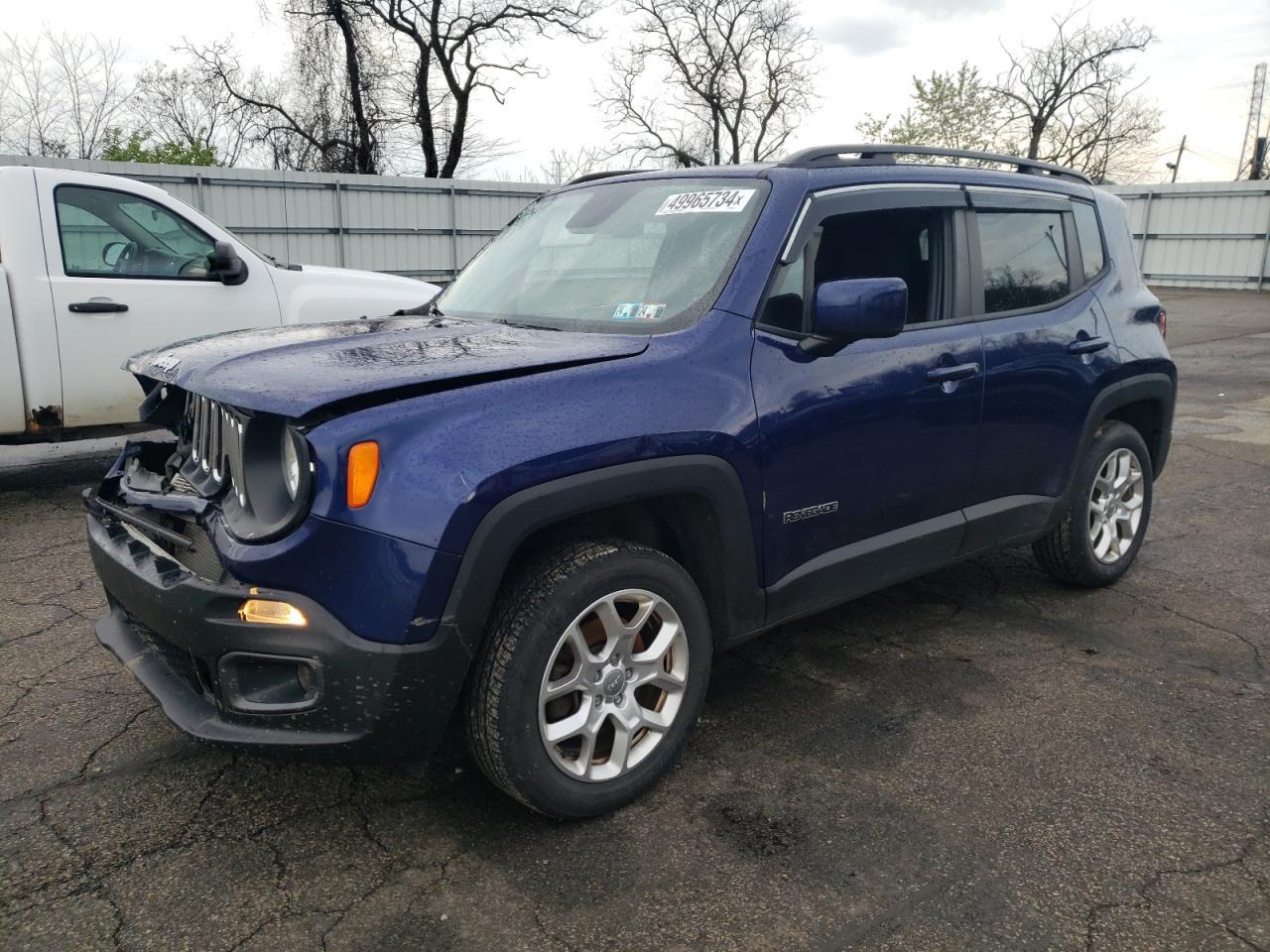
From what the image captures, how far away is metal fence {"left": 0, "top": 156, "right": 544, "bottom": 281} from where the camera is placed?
1722 centimetres

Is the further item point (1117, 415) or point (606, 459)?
point (1117, 415)

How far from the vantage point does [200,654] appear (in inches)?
93.0

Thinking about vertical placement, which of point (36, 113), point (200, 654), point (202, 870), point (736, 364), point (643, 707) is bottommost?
point (202, 870)

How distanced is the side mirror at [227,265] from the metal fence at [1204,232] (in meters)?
21.9

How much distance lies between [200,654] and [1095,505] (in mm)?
3702

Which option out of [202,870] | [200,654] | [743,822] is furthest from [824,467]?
[202,870]

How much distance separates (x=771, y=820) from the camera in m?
2.68

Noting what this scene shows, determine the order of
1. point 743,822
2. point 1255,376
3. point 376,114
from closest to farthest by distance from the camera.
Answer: point 743,822, point 1255,376, point 376,114

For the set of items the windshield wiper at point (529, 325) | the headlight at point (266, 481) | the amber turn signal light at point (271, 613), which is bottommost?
the amber turn signal light at point (271, 613)

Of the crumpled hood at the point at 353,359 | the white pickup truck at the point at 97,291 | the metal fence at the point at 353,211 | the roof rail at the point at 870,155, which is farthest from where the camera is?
the metal fence at the point at 353,211

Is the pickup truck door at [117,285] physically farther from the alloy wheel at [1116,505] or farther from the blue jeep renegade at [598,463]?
the alloy wheel at [1116,505]

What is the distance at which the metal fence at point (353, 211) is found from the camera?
1722cm

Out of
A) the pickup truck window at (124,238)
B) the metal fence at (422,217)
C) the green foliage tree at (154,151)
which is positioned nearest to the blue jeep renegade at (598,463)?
the pickup truck window at (124,238)

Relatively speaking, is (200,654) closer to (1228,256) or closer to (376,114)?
(1228,256)
